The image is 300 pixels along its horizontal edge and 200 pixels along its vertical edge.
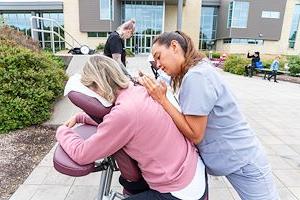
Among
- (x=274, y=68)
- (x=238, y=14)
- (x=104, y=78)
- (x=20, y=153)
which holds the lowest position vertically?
(x=274, y=68)

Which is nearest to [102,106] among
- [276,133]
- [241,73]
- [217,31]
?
[276,133]

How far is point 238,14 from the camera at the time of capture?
37.9 metres

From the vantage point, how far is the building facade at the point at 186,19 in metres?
33.5

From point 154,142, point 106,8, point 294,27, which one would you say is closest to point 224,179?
point 154,142

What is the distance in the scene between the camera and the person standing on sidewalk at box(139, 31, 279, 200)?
4.97 feet

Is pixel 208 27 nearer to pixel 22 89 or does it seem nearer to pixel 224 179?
pixel 22 89

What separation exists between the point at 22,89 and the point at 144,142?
12.6 ft

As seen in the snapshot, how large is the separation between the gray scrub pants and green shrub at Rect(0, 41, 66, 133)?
12.8 feet

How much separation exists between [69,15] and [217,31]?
70.4ft

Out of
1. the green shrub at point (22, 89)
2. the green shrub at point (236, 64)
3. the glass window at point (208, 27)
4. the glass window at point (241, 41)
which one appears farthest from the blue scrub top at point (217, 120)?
the glass window at point (208, 27)

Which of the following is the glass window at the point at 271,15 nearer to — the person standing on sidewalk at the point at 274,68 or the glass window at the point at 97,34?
the glass window at the point at 97,34

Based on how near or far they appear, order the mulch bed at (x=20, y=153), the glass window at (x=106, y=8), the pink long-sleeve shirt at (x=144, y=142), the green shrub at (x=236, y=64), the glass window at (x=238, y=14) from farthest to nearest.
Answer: the glass window at (x=238, y=14), the glass window at (x=106, y=8), the green shrub at (x=236, y=64), the mulch bed at (x=20, y=153), the pink long-sleeve shirt at (x=144, y=142)

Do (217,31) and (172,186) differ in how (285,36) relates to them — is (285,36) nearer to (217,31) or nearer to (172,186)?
(217,31)

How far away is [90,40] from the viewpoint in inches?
1347
